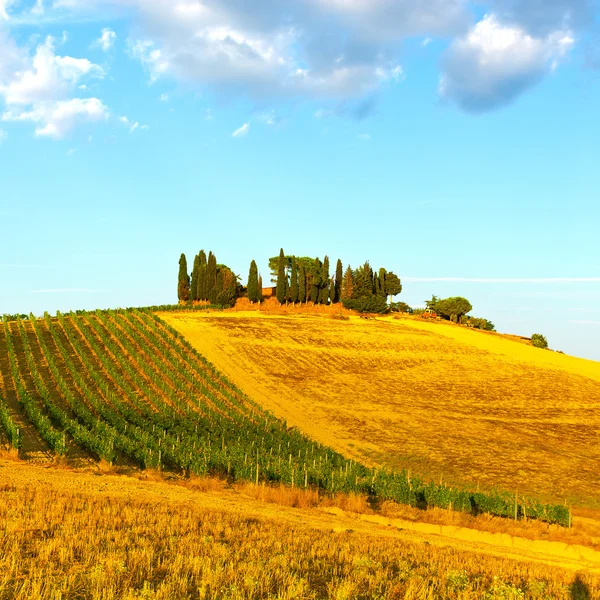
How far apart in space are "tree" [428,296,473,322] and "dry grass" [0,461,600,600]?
331 feet

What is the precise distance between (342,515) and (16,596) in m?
13.3

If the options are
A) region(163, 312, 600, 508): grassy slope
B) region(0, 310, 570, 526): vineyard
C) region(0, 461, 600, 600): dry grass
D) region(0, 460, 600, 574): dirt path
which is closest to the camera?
region(0, 461, 600, 600): dry grass

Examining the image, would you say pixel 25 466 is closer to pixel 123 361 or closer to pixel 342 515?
pixel 342 515

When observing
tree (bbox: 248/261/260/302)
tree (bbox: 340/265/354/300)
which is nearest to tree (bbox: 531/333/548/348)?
tree (bbox: 340/265/354/300)

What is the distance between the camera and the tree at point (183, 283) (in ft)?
357

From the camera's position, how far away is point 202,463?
24.1 metres

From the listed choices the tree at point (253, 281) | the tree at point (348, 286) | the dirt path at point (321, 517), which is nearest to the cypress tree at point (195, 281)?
the tree at point (253, 281)

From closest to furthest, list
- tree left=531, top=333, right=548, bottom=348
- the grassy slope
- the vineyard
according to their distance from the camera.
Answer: the vineyard
the grassy slope
tree left=531, top=333, right=548, bottom=348

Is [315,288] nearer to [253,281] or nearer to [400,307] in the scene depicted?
[253,281]

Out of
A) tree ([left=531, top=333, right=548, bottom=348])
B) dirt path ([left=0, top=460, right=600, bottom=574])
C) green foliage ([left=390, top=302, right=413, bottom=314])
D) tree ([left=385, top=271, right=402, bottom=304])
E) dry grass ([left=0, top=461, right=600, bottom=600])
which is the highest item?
tree ([left=385, top=271, right=402, bottom=304])

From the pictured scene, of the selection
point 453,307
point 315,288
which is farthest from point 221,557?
point 453,307

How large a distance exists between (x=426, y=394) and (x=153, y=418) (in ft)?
88.2

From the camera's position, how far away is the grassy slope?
3334cm

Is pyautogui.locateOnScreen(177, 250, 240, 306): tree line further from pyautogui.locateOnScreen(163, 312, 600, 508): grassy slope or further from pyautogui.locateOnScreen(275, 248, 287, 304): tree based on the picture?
pyautogui.locateOnScreen(163, 312, 600, 508): grassy slope
